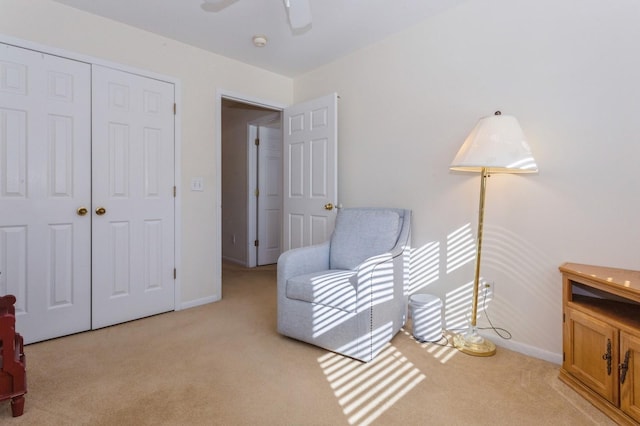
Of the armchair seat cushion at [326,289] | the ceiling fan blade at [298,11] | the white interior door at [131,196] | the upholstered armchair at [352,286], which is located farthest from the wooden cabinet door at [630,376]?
the white interior door at [131,196]

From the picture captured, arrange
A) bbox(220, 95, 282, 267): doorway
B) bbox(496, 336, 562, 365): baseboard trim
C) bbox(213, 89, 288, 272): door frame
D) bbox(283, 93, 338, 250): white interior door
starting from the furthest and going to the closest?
1. bbox(220, 95, 282, 267): doorway
2. bbox(213, 89, 288, 272): door frame
3. bbox(283, 93, 338, 250): white interior door
4. bbox(496, 336, 562, 365): baseboard trim

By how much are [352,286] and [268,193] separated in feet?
10.3

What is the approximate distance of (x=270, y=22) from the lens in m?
2.67

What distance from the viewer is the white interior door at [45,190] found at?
225cm

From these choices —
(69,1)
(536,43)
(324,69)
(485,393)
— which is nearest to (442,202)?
(536,43)

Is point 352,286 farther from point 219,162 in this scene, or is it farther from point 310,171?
point 219,162

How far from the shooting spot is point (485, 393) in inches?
67.5

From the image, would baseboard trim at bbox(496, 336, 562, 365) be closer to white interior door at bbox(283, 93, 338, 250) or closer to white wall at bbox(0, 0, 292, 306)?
white interior door at bbox(283, 93, 338, 250)

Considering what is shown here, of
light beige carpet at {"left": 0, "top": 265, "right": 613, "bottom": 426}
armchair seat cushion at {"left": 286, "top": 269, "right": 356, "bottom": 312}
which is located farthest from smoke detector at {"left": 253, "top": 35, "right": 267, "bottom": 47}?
light beige carpet at {"left": 0, "top": 265, "right": 613, "bottom": 426}

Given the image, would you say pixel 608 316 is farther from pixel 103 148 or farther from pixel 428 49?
pixel 103 148

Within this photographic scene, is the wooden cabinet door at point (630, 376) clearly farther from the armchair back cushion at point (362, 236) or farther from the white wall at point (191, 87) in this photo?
the white wall at point (191, 87)

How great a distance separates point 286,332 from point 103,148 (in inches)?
76.8

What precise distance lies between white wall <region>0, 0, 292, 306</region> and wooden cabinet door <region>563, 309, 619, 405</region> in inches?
109

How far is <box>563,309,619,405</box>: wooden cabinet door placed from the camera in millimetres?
1516
